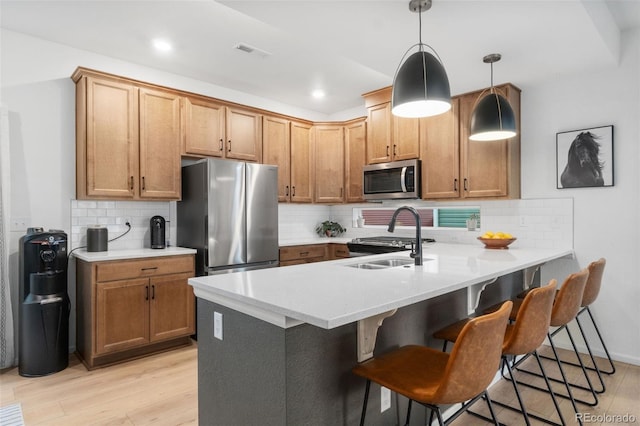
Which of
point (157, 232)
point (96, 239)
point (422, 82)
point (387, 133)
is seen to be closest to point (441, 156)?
point (387, 133)

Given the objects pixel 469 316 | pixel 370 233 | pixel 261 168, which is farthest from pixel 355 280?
pixel 370 233

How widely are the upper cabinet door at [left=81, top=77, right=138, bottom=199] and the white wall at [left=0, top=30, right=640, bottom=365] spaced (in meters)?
0.18

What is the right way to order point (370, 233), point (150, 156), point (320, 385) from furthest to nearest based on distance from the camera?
point (370, 233)
point (150, 156)
point (320, 385)

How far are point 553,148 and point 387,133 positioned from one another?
163 centimetres

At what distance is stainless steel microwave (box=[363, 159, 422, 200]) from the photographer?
157 inches

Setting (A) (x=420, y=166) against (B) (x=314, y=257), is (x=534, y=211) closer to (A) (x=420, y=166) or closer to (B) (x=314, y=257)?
(A) (x=420, y=166)

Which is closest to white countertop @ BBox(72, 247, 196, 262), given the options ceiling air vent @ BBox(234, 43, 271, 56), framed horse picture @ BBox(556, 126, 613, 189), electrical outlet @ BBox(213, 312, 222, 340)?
electrical outlet @ BBox(213, 312, 222, 340)

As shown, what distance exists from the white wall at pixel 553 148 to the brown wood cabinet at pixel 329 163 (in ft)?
7.50

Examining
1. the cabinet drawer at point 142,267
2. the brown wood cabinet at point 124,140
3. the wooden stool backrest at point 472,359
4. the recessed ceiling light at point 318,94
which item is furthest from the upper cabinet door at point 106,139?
the wooden stool backrest at point 472,359

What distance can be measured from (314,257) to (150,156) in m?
2.14

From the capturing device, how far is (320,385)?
4.79ft

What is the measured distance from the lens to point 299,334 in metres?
1.38

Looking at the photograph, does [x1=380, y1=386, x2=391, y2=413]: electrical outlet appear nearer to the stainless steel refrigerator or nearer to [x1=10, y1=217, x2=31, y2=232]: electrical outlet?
the stainless steel refrigerator

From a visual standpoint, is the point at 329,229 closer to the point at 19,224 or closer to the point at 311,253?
the point at 311,253
